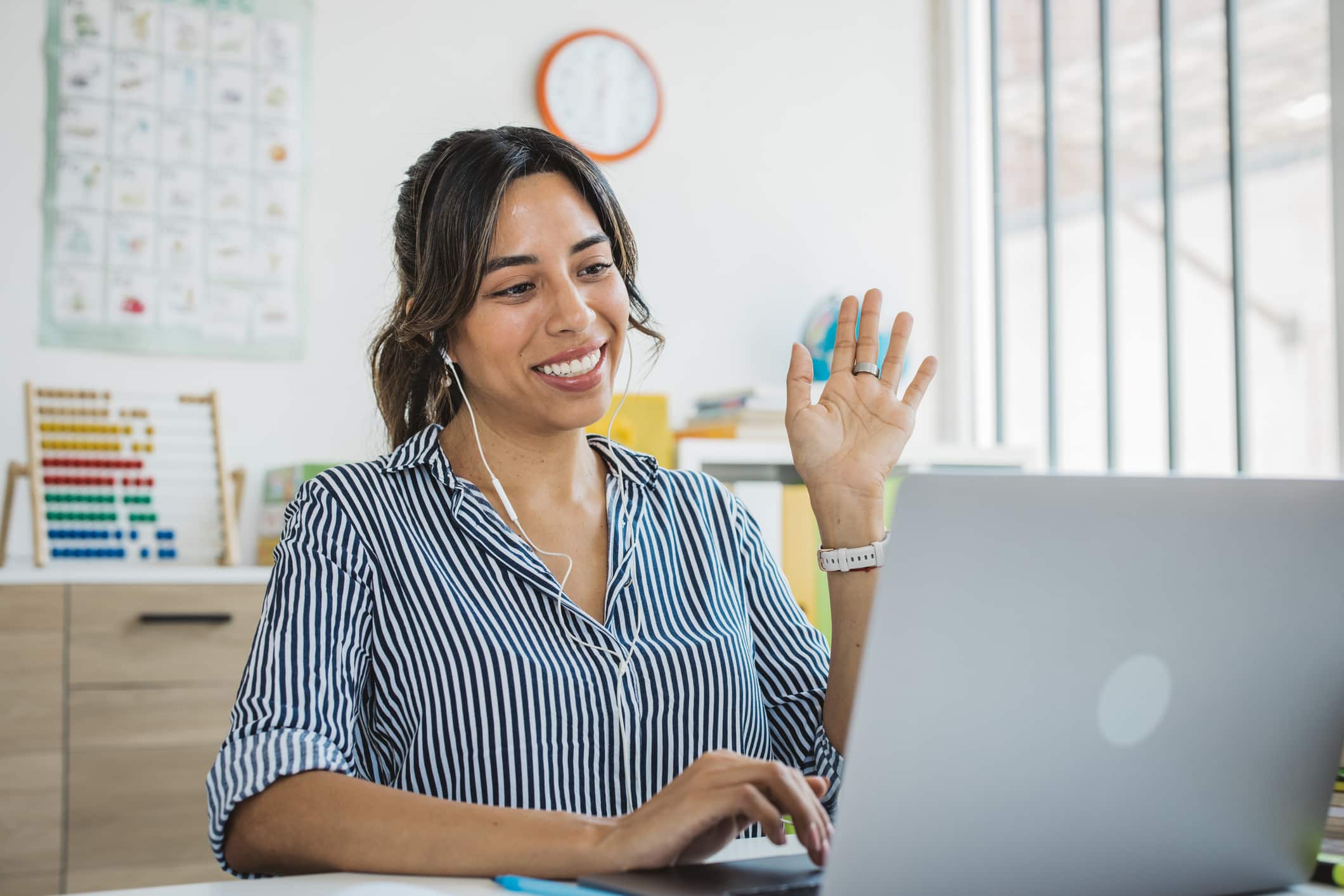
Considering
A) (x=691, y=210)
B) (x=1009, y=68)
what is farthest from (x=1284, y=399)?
(x=691, y=210)

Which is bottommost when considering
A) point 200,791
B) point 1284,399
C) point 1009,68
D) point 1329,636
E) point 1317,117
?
point 200,791

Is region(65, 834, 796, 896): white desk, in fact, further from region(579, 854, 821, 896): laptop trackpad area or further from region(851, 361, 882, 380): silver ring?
region(851, 361, 882, 380): silver ring

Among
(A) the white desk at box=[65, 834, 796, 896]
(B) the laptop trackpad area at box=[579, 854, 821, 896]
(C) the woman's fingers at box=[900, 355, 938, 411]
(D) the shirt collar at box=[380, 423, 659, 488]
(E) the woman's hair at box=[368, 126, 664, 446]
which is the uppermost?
(E) the woman's hair at box=[368, 126, 664, 446]

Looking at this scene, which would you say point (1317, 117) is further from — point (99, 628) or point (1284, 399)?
point (99, 628)

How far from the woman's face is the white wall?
1264 mm

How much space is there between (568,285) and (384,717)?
19.6 inches

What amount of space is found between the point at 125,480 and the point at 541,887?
81.5 inches

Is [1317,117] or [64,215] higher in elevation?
[1317,117]

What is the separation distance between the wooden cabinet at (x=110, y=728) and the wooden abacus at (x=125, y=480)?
285 mm

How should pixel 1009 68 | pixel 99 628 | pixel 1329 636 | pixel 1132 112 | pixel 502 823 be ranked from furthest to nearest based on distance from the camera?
pixel 1009 68 → pixel 1132 112 → pixel 99 628 → pixel 502 823 → pixel 1329 636

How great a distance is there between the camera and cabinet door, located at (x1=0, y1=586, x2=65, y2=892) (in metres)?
2.07

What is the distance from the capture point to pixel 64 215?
2.58 m

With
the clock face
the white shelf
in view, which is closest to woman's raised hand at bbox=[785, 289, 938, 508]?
the white shelf

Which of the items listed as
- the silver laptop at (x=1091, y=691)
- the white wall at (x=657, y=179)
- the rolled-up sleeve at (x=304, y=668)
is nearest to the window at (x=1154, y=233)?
the white wall at (x=657, y=179)
